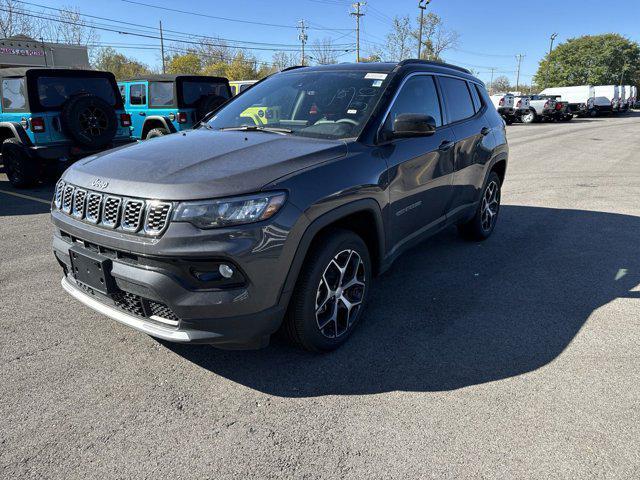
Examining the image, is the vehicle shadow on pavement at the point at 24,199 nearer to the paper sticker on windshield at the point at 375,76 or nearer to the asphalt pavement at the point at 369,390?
the asphalt pavement at the point at 369,390

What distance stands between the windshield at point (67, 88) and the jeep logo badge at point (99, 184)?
268 inches

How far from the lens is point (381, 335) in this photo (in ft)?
11.1

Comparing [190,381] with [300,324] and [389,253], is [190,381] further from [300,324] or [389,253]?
[389,253]

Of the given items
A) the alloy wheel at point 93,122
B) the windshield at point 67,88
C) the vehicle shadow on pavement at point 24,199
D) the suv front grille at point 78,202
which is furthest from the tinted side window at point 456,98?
the windshield at point 67,88

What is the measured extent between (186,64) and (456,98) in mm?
68656

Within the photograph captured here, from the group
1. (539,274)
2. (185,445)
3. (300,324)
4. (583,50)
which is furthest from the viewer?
(583,50)

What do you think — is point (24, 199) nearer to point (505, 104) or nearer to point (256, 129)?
point (256, 129)

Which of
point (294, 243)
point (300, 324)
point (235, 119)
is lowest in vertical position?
point (300, 324)

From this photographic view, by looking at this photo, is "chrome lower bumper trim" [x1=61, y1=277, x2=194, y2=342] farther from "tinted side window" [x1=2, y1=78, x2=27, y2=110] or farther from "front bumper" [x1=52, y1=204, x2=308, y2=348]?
"tinted side window" [x1=2, y1=78, x2=27, y2=110]

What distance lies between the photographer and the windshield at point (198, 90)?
11.5 metres

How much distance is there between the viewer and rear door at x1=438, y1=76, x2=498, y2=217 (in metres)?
4.46

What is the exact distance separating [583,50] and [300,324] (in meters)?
93.9

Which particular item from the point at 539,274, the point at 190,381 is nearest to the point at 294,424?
the point at 190,381

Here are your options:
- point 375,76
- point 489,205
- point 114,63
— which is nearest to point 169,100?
point 489,205
